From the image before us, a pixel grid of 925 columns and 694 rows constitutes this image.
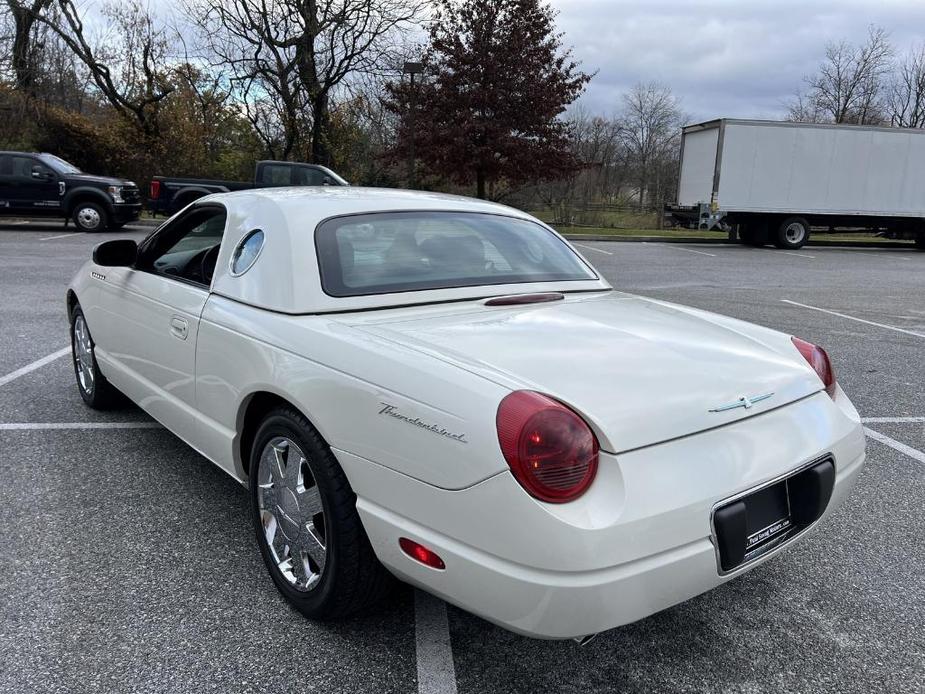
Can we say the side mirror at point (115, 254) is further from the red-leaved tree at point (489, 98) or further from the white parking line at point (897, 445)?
the red-leaved tree at point (489, 98)

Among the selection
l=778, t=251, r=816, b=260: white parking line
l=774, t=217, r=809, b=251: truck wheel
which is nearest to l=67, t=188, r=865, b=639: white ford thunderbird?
l=778, t=251, r=816, b=260: white parking line

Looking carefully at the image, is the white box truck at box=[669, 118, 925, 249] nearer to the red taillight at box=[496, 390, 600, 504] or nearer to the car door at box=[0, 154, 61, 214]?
the car door at box=[0, 154, 61, 214]

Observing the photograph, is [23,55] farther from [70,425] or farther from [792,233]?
[792,233]

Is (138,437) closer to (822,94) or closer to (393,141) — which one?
(393,141)

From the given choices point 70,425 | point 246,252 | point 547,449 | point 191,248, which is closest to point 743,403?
point 547,449

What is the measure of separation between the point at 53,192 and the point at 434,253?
16.5 m

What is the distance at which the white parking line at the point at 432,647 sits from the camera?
2166 mm

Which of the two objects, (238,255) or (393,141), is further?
(393,141)

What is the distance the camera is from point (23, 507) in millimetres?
3250

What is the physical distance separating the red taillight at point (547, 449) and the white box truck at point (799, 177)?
20.1 metres

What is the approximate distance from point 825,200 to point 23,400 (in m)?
21.4

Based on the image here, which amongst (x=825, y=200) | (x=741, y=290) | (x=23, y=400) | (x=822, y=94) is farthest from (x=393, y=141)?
(x=822, y=94)

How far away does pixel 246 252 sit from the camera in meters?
2.97

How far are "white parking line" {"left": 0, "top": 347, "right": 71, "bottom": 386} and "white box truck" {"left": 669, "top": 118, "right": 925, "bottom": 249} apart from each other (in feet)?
59.5
